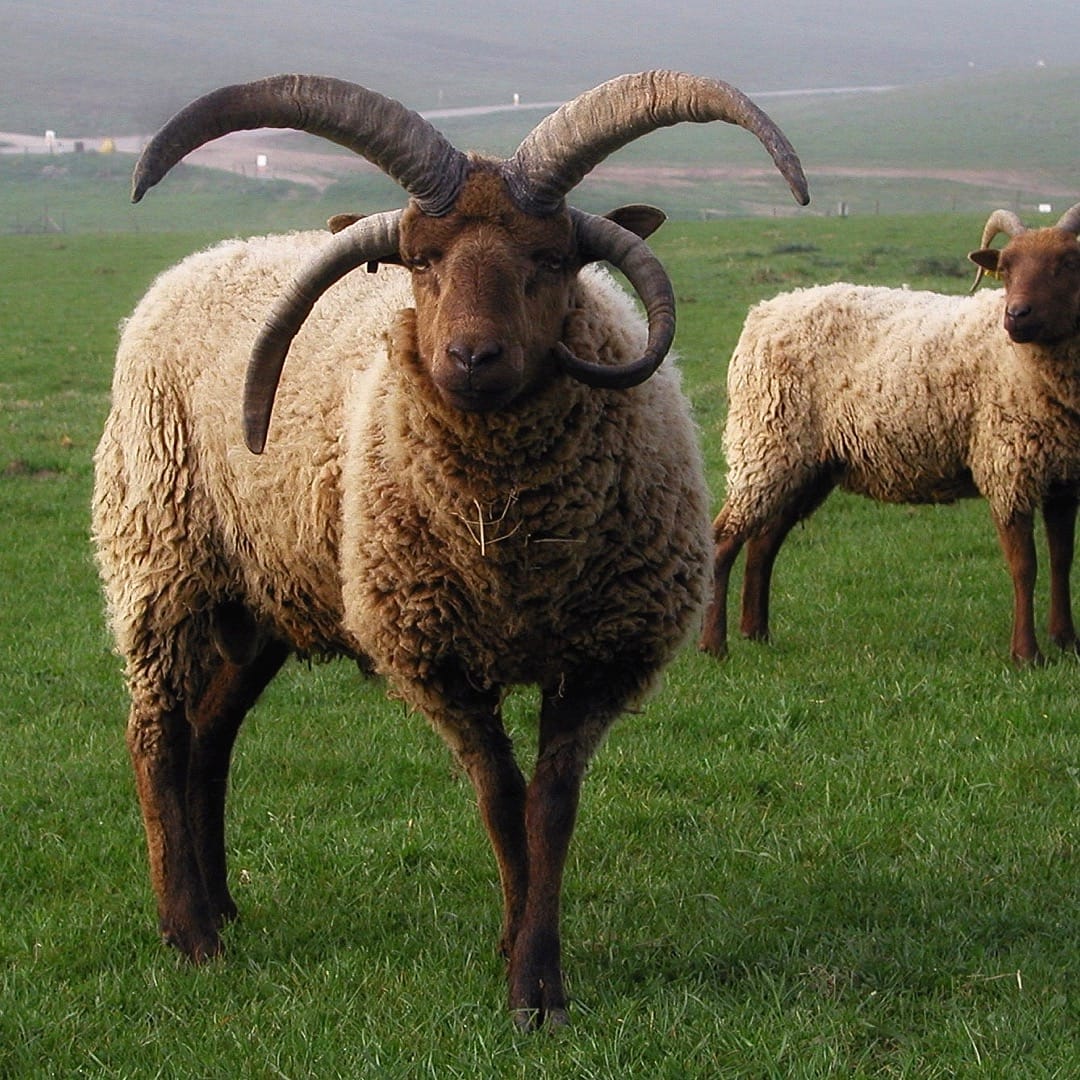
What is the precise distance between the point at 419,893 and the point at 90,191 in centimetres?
6235

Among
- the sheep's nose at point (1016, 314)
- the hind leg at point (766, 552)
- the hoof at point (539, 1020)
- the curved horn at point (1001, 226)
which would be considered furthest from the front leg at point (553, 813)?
the curved horn at point (1001, 226)

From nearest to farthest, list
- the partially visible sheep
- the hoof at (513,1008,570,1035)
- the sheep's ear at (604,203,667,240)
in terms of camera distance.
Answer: the hoof at (513,1008,570,1035)
the sheep's ear at (604,203,667,240)
the partially visible sheep

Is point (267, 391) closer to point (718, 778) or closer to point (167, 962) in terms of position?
point (167, 962)

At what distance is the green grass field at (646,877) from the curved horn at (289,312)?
66.2 inches

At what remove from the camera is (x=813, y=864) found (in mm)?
5574

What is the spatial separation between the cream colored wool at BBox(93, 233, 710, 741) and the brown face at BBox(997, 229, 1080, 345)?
4.13 metres

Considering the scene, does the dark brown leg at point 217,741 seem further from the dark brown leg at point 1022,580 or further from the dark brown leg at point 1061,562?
the dark brown leg at point 1061,562

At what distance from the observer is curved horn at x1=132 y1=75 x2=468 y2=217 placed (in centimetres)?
442

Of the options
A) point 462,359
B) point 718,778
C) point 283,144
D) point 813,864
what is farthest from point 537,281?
point 283,144

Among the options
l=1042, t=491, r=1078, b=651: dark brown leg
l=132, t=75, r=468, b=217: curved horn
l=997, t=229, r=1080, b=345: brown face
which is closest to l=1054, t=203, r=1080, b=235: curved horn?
l=997, t=229, r=1080, b=345: brown face

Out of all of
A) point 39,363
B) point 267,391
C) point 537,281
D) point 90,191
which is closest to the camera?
point 537,281

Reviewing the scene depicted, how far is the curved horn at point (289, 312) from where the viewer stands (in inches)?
187

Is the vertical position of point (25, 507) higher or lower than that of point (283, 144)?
lower

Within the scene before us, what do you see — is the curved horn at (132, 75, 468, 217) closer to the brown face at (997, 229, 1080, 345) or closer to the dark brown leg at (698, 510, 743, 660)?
the dark brown leg at (698, 510, 743, 660)
